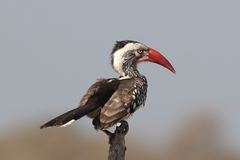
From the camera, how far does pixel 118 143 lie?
28.3 ft

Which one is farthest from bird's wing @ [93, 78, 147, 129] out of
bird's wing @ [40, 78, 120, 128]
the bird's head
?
the bird's head

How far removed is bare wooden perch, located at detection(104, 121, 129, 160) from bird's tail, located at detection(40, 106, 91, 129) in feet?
1.32

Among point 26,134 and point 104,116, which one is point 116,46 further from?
point 26,134

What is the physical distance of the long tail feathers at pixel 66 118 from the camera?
834cm

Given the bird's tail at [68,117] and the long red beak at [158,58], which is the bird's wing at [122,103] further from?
the long red beak at [158,58]

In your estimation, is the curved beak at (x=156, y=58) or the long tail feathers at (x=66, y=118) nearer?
the long tail feathers at (x=66, y=118)

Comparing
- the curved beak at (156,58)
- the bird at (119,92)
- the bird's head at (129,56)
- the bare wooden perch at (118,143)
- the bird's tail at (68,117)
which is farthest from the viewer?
the curved beak at (156,58)

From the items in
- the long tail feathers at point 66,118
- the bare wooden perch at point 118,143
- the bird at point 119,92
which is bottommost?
the bare wooden perch at point 118,143

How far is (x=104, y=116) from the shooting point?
8.67 metres

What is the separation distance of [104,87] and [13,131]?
15054 millimetres

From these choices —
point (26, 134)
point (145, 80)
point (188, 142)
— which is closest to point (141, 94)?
point (145, 80)

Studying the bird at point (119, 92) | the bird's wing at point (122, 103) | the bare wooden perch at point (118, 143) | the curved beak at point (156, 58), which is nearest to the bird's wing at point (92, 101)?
the bird at point (119, 92)

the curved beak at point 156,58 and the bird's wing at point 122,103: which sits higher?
the curved beak at point 156,58

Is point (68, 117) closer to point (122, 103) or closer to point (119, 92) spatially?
point (122, 103)
